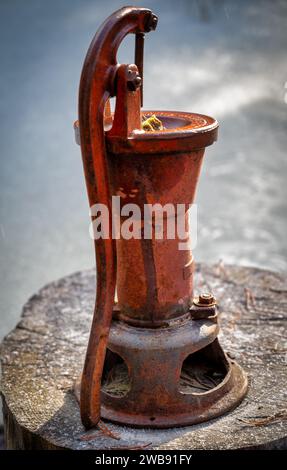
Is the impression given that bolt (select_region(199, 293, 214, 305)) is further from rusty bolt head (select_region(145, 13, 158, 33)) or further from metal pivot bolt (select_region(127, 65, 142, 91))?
rusty bolt head (select_region(145, 13, 158, 33))

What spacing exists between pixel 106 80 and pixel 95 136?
21 centimetres

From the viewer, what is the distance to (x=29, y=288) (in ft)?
19.5

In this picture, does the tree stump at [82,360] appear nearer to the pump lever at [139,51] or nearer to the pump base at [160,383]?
the pump base at [160,383]

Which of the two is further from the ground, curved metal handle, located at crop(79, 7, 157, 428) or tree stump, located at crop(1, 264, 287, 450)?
curved metal handle, located at crop(79, 7, 157, 428)

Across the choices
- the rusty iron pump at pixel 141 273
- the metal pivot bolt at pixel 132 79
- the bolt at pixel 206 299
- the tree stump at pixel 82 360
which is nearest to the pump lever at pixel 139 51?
the rusty iron pump at pixel 141 273

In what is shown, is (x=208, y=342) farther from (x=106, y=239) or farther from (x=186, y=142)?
(x=186, y=142)

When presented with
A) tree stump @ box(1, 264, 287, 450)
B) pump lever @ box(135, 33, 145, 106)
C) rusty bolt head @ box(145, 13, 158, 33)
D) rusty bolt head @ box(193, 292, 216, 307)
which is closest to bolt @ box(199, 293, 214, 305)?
rusty bolt head @ box(193, 292, 216, 307)

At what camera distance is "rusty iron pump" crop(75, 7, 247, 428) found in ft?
7.17

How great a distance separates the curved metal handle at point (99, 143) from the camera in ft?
6.97

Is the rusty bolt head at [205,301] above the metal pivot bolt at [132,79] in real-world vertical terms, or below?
below

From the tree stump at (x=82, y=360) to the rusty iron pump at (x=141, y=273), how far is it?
0.27 ft

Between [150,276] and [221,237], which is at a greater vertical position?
[150,276]
